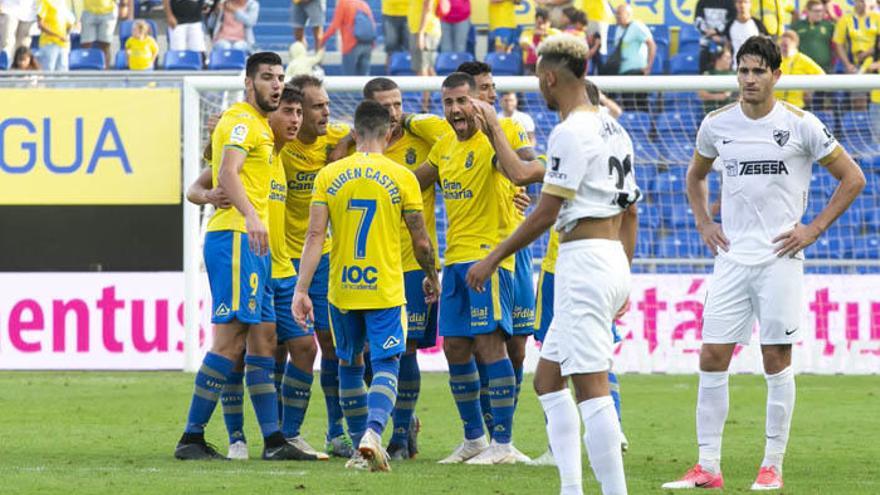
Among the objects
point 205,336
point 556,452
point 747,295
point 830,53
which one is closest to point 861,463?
point 747,295

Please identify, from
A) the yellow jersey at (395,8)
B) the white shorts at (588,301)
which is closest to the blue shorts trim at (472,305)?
the white shorts at (588,301)

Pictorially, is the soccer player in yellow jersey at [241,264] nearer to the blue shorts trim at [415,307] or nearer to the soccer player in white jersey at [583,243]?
the blue shorts trim at [415,307]

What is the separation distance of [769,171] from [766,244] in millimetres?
359

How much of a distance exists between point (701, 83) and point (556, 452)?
9.98 metres

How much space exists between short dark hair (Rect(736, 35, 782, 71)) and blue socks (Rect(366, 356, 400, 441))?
241cm

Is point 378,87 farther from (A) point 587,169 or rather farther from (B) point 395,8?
(B) point 395,8

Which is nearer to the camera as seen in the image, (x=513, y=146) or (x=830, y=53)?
(x=513, y=146)

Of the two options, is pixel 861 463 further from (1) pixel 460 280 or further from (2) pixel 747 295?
(1) pixel 460 280

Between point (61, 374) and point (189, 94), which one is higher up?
point (189, 94)

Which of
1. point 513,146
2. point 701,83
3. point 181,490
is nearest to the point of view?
point 181,490

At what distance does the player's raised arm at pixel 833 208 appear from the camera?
787cm

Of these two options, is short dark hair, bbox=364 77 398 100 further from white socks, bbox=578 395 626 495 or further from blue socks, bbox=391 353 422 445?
white socks, bbox=578 395 626 495

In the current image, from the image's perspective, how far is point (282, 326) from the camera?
381 inches

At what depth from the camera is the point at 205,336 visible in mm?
16688
